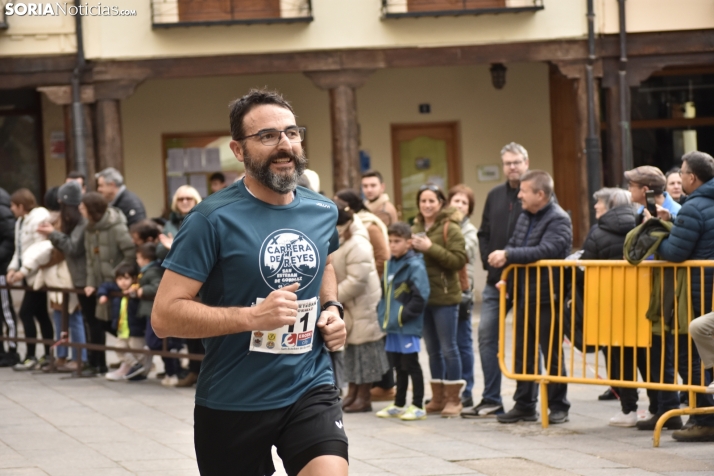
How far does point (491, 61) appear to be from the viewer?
656 inches

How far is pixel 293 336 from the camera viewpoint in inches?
155

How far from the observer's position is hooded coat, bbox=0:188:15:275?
39.8ft

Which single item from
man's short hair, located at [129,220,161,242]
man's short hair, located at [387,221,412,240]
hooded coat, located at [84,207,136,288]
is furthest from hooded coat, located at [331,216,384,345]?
hooded coat, located at [84,207,136,288]

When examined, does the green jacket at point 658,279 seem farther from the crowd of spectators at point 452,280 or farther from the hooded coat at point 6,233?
the hooded coat at point 6,233

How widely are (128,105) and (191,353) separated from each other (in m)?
8.71

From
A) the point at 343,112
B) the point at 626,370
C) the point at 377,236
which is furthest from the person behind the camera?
the point at 343,112

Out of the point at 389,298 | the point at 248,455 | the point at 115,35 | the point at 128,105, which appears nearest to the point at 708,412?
the point at 389,298

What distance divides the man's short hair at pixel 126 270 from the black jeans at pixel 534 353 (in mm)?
3962

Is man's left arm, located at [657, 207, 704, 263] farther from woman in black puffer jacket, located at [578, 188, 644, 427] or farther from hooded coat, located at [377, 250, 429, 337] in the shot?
hooded coat, located at [377, 250, 429, 337]

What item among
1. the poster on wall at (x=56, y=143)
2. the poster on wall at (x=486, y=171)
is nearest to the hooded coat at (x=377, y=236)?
the poster on wall at (x=486, y=171)

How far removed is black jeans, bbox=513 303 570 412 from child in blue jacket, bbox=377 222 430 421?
2.44 ft

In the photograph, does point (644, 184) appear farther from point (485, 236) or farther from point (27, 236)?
point (27, 236)

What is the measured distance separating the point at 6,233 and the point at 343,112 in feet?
19.1

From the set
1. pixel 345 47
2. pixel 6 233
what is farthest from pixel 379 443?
pixel 345 47
